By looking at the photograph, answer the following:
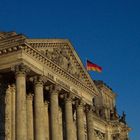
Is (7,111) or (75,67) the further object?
(75,67)

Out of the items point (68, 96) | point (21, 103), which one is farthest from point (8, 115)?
point (68, 96)

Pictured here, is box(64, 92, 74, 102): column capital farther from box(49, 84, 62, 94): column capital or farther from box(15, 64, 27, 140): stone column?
box(15, 64, 27, 140): stone column

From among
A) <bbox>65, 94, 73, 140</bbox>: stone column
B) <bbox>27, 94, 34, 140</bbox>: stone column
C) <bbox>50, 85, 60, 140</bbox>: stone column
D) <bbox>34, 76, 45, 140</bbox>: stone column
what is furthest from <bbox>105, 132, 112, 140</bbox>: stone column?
<bbox>34, 76, 45, 140</bbox>: stone column

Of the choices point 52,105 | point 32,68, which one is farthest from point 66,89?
point 32,68

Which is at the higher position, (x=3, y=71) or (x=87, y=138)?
(x=3, y=71)

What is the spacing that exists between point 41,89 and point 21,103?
4628 mm

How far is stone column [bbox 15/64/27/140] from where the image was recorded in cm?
4216

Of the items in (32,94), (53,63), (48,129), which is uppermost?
(53,63)

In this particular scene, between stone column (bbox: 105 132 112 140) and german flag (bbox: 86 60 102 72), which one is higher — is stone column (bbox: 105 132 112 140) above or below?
below

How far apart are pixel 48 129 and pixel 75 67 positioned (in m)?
9.80

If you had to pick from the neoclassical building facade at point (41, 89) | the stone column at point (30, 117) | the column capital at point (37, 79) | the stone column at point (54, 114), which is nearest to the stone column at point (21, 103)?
the neoclassical building facade at point (41, 89)

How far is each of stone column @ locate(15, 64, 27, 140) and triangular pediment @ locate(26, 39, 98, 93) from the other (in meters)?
3.22

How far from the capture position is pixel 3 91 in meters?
47.2

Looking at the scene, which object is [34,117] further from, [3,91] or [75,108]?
[75,108]
